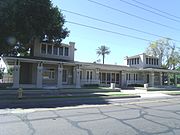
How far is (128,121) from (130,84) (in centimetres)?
3300

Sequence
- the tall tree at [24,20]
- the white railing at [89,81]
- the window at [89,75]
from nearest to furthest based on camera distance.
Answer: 1. the tall tree at [24,20]
2. the white railing at [89,81]
3. the window at [89,75]

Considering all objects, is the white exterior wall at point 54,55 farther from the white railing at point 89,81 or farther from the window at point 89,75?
the window at point 89,75

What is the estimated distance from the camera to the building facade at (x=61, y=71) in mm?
27903

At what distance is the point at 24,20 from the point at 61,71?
25.8 ft

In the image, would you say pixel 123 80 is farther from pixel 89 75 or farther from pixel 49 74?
pixel 49 74

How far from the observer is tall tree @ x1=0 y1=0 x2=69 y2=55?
83.3 feet

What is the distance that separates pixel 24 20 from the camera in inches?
1029

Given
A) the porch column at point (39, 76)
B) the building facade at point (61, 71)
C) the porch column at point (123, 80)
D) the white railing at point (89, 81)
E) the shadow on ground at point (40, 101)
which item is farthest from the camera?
the porch column at point (123, 80)

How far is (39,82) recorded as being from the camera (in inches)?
1099

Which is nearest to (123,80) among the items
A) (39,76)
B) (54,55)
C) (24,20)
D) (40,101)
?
(54,55)

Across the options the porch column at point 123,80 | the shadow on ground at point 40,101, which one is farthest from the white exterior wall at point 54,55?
the porch column at point 123,80

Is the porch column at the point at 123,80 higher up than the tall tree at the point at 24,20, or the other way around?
the tall tree at the point at 24,20

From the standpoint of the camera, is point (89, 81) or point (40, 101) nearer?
point (40, 101)

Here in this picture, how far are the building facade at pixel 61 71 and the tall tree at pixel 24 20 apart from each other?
248cm
